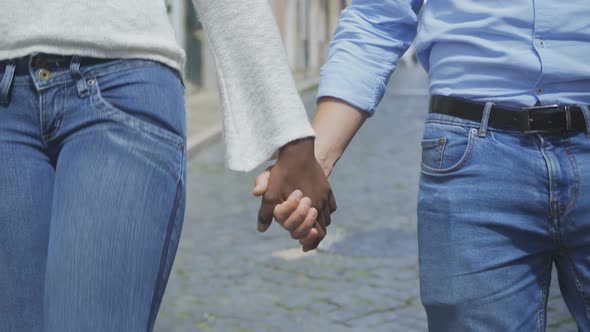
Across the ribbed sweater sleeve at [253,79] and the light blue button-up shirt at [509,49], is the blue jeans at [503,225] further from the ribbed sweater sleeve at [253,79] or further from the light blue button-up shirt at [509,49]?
the ribbed sweater sleeve at [253,79]

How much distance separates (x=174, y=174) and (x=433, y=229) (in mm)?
570

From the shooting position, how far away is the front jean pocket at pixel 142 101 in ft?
6.05

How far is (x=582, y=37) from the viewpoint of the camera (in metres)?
2.09

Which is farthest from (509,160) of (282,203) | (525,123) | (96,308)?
(96,308)

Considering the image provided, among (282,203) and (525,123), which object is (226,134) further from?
(525,123)

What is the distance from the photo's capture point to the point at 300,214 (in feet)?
6.88

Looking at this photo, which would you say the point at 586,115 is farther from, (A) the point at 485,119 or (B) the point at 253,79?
(B) the point at 253,79

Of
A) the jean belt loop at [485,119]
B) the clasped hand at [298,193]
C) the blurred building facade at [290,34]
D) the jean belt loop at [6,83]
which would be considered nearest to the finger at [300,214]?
the clasped hand at [298,193]

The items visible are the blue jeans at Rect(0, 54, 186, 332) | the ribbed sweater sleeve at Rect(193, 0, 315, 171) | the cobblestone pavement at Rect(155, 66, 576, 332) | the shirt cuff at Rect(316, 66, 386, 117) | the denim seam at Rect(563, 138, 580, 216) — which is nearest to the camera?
the blue jeans at Rect(0, 54, 186, 332)

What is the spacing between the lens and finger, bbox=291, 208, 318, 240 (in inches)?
83.4

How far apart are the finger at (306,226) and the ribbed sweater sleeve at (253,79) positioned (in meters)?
0.21

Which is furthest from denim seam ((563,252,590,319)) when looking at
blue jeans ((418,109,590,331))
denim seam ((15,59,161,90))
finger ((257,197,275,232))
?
denim seam ((15,59,161,90))

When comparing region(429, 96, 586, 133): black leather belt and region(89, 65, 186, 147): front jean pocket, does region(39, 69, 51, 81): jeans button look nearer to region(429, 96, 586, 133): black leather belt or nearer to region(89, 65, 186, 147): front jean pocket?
region(89, 65, 186, 147): front jean pocket

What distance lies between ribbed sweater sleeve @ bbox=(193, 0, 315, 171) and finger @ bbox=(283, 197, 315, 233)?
0.17m
